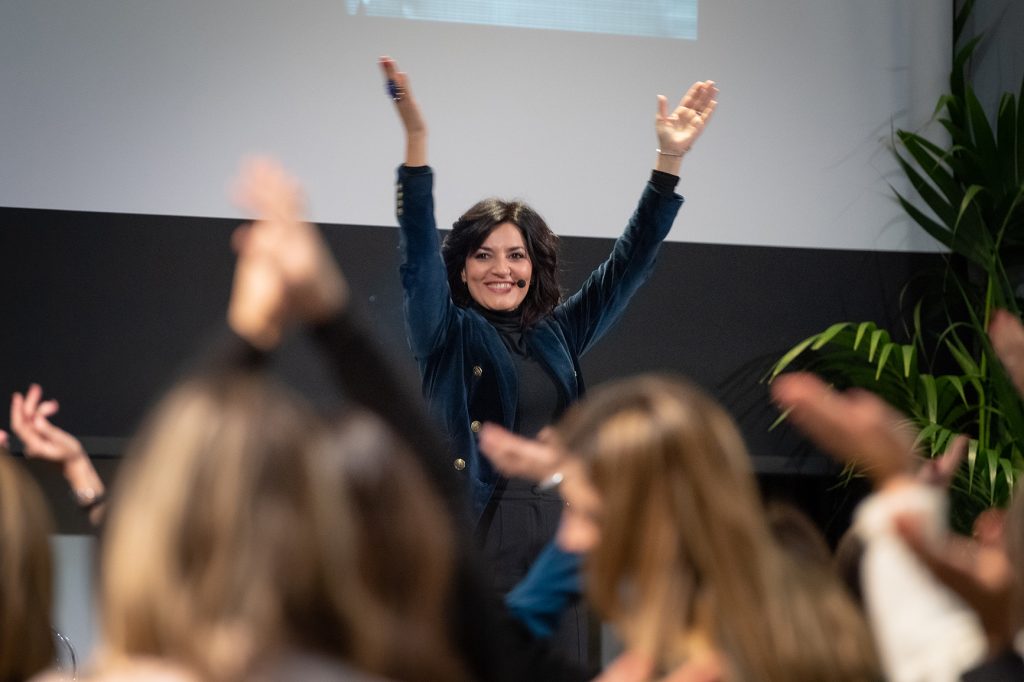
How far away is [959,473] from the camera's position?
336cm

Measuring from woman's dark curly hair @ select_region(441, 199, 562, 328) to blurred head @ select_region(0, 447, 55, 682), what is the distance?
1637 mm

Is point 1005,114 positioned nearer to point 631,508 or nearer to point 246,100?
point 246,100

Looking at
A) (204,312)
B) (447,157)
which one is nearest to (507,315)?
(447,157)

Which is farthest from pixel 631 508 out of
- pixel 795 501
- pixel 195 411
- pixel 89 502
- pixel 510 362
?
pixel 795 501

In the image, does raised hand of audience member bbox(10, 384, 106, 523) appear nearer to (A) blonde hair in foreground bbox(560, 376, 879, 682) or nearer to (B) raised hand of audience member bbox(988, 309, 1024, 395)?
(A) blonde hair in foreground bbox(560, 376, 879, 682)

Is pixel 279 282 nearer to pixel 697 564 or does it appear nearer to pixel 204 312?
pixel 697 564

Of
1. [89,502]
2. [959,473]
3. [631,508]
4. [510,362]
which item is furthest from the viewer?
[959,473]

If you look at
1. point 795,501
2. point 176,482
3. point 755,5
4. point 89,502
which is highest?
point 755,5

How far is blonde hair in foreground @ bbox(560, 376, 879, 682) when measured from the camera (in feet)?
3.65

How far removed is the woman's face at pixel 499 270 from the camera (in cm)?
277

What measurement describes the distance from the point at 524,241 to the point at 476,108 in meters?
0.93

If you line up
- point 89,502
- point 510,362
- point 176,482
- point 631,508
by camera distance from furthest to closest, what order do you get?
point 510,362
point 89,502
point 631,508
point 176,482

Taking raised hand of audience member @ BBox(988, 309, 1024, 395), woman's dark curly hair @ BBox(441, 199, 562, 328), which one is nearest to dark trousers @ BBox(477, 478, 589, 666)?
woman's dark curly hair @ BBox(441, 199, 562, 328)

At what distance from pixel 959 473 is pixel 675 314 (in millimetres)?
906
